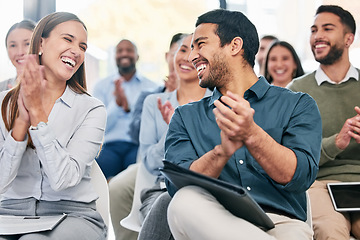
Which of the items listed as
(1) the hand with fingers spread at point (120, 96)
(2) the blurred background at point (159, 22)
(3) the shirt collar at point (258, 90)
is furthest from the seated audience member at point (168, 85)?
(3) the shirt collar at point (258, 90)

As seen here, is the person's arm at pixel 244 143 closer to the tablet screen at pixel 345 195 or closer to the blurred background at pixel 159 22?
the tablet screen at pixel 345 195

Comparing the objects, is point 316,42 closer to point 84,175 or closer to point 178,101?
point 178,101

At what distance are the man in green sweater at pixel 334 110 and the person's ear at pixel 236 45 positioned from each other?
0.65 meters

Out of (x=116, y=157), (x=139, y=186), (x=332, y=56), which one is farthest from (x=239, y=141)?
(x=116, y=157)

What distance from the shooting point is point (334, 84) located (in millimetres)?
2676

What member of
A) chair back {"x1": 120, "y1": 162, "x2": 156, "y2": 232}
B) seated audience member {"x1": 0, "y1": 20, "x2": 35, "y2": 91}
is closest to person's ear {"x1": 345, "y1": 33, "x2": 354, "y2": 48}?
chair back {"x1": 120, "y1": 162, "x2": 156, "y2": 232}

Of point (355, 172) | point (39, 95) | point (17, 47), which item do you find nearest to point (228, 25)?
point (39, 95)

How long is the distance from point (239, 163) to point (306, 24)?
358 centimetres

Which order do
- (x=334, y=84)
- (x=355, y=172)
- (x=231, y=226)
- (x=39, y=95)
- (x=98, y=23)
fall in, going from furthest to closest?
(x=98, y=23) → (x=334, y=84) → (x=355, y=172) → (x=39, y=95) → (x=231, y=226)

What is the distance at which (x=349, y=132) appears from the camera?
220 centimetres

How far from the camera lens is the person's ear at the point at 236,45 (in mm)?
1873

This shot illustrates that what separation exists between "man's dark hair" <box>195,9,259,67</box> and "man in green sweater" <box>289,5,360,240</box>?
60 cm

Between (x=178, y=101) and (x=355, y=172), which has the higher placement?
(x=178, y=101)

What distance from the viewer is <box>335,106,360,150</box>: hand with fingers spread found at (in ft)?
7.17
